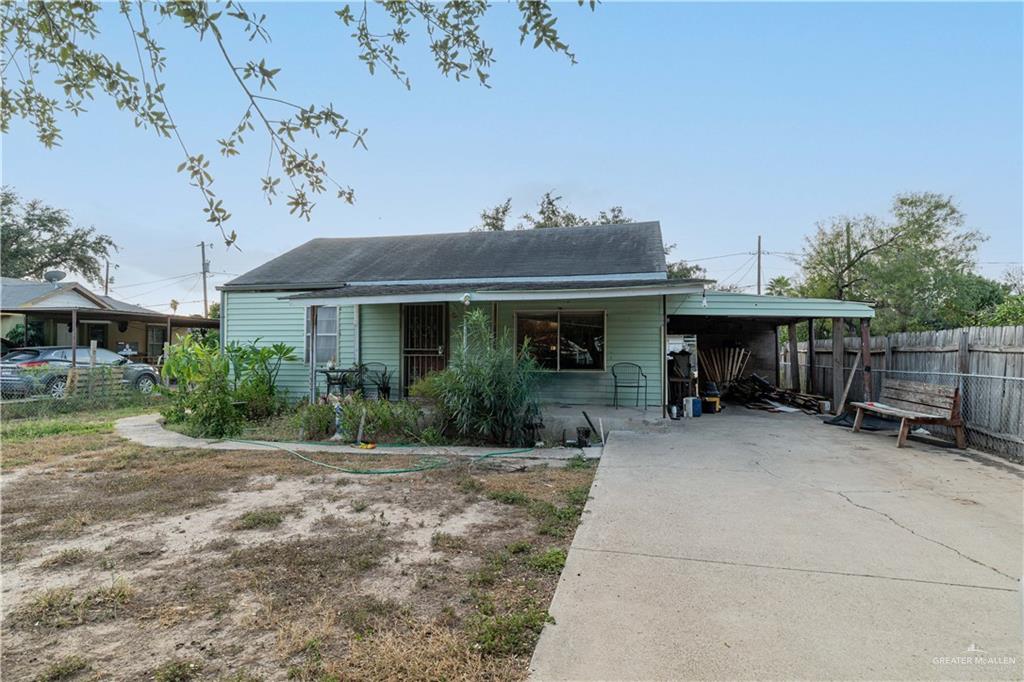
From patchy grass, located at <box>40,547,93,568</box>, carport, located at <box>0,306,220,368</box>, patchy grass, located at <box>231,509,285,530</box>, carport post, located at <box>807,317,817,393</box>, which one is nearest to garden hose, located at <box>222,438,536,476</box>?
patchy grass, located at <box>231,509,285,530</box>

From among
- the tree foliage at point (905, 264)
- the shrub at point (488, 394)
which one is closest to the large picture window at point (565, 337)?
the shrub at point (488, 394)

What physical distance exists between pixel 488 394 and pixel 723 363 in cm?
937

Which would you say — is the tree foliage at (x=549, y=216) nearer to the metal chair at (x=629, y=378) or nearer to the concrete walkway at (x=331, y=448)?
the metal chair at (x=629, y=378)

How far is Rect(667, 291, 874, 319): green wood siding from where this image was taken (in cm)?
960

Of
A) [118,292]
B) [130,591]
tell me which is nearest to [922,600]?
[130,591]

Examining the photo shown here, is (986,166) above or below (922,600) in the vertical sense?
above

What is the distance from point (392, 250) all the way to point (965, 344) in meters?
11.9

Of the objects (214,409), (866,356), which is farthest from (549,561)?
(866,356)

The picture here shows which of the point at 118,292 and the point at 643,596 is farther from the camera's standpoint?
the point at 118,292

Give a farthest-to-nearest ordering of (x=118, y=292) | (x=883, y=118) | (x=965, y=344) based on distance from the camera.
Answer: (x=118, y=292), (x=883, y=118), (x=965, y=344)

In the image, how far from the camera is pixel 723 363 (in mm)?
14086

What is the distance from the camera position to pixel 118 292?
4275cm

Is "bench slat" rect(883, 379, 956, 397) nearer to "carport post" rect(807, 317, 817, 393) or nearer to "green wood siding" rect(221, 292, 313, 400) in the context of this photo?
"carport post" rect(807, 317, 817, 393)

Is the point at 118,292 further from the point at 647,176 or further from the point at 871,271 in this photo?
the point at 871,271
